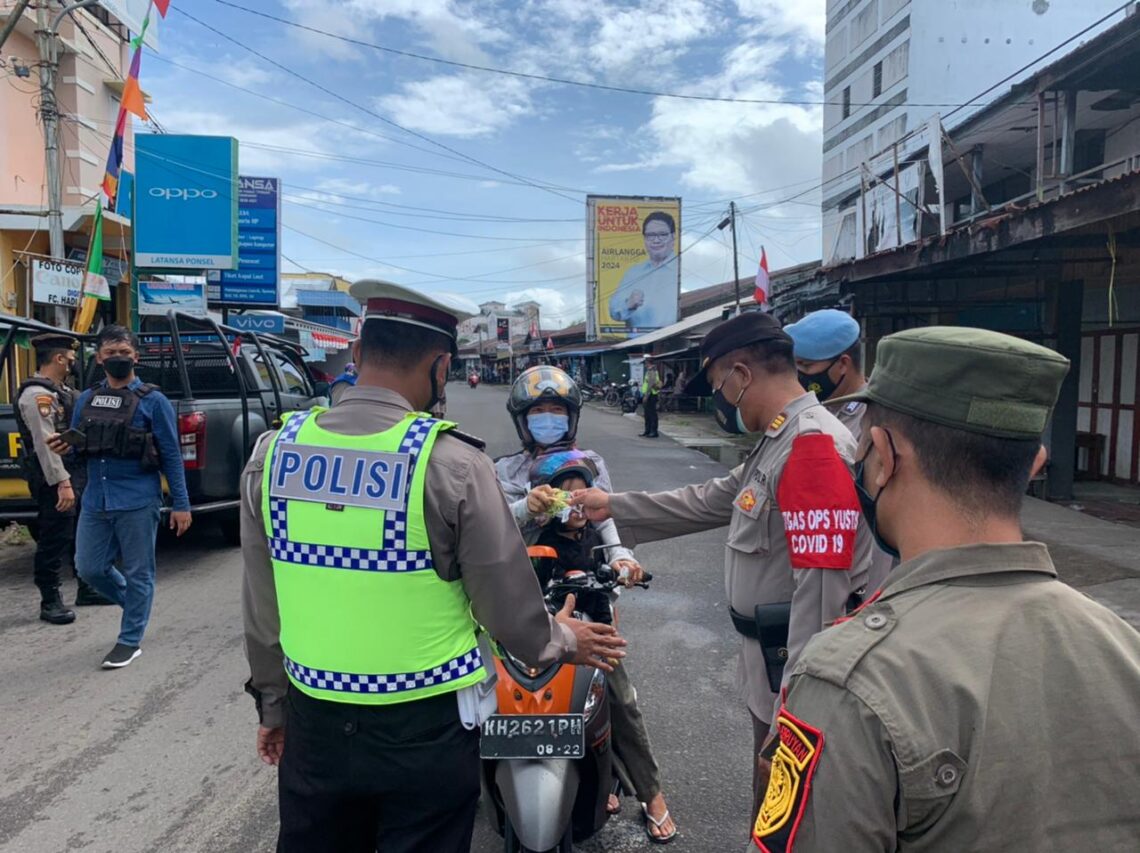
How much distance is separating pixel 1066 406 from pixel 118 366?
10.4 meters

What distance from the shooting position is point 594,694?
2594 mm

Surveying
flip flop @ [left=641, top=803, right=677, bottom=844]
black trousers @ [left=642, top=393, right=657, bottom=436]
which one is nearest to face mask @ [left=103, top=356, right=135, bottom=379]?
flip flop @ [left=641, top=803, right=677, bottom=844]

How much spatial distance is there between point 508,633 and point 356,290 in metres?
1.01

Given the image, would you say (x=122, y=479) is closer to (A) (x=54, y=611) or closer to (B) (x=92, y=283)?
(A) (x=54, y=611)

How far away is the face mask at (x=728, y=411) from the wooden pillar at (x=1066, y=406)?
27.6ft

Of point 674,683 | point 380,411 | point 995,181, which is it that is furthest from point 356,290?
point 995,181

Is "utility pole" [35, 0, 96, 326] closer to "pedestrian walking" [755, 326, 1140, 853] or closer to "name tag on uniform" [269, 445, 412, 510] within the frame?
"name tag on uniform" [269, 445, 412, 510]

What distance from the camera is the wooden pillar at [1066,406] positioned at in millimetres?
9578

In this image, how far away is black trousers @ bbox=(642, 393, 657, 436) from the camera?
18.6m

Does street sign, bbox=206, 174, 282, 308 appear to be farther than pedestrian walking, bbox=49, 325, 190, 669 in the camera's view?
Yes

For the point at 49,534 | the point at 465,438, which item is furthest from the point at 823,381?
the point at 49,534

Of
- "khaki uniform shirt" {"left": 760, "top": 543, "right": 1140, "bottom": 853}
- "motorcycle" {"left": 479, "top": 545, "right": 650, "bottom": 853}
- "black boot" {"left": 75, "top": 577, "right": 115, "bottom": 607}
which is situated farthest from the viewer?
"black boot" {"left": 75, "top": 577, "right": 115, "bottom": 607}

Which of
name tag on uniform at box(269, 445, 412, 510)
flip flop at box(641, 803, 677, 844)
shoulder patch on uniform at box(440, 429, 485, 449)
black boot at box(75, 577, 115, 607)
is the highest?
shoulder patch on uniform at box(440, 429, 485, 449)

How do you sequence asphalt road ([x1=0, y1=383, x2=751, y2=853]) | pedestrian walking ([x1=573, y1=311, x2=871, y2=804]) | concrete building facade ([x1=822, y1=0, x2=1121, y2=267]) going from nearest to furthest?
pedestrian walking ([x1=573, y1=311, x2=871, y2=804]), asphalt road ([x1=0, y1=383, x2=751, y2=853]), concrete building facade ([x1=822, y1=0, x2=1121, y2=267])
